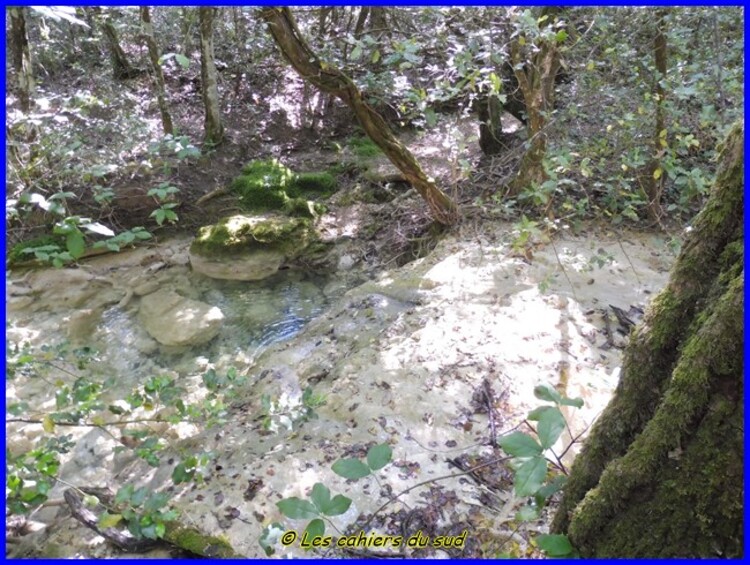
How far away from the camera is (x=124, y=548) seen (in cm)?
237

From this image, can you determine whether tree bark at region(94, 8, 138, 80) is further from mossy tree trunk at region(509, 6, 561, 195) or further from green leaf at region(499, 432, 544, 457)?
green leaf at region(499, 432, 544, 457)

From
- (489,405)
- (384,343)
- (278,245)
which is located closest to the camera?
(489,405)

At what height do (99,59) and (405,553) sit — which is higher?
(99,59)

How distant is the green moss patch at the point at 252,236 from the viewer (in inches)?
253

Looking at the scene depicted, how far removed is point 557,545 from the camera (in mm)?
1573

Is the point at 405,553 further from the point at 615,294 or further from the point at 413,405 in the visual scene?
the point at 615,294

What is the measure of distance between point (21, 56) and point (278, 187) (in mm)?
3469

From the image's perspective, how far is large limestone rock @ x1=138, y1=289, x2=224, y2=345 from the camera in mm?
5145

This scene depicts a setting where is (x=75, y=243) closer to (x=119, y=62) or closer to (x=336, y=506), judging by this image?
(x=336, y=506)

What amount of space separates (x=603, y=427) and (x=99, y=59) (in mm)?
11771

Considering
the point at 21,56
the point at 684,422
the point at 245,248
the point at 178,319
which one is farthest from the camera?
the point at 245,248

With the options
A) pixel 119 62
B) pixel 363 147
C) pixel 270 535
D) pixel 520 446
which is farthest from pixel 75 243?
pixel 119 62

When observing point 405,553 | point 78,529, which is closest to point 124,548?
point 78,529

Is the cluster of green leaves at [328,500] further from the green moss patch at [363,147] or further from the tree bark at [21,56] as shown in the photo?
the green moss patch at [363,147]
